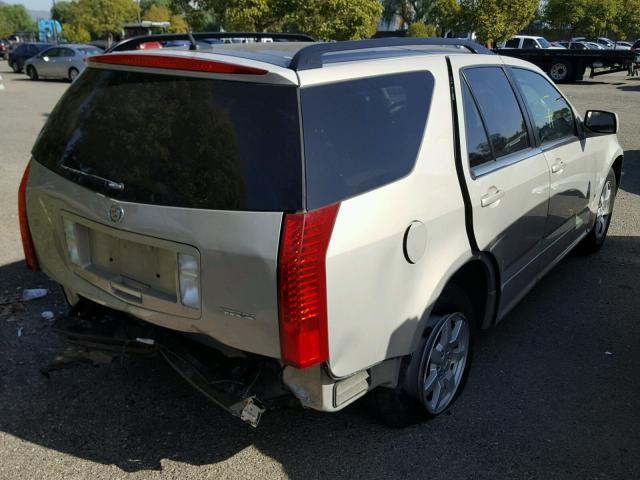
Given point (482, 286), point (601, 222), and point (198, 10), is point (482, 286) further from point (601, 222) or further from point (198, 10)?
point (198, 10)

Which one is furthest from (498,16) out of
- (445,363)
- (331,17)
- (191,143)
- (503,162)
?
(191,143)

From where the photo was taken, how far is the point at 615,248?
19.3 feet

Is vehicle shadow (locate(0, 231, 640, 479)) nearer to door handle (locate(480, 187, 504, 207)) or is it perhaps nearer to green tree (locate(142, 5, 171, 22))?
door handle (locate(480, 187, 504, 207))

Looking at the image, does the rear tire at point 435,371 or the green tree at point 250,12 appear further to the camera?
the green tree at point 250,12

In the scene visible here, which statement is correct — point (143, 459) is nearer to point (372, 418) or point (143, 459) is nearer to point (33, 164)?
point (372, 418)

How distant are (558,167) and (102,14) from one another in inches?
2440

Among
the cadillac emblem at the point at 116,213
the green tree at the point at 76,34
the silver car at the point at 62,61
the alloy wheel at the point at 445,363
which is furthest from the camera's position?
the green tree at the point at 76,34

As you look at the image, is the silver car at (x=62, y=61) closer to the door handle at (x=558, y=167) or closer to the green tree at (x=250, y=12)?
the green tree at (x=250, y=12)

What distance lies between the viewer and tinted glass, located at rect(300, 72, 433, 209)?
7.54ft

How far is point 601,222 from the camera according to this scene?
5613 mm

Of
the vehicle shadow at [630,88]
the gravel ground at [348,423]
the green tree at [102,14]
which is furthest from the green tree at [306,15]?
the green tree at [102,14]

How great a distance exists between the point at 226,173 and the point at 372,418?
5.33 ft

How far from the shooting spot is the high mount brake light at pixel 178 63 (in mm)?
2350

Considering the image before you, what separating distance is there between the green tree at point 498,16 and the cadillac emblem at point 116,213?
3262 cm
